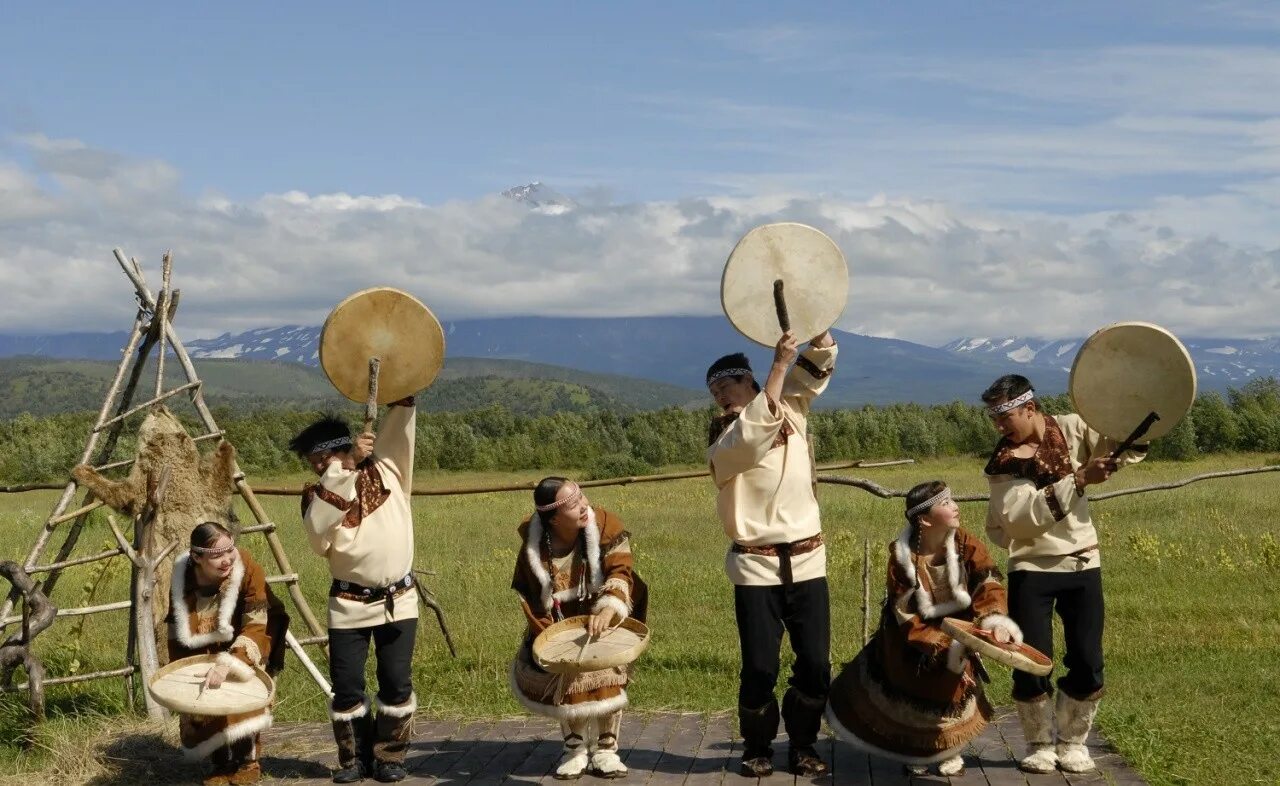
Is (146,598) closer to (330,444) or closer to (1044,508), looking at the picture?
(330,444)

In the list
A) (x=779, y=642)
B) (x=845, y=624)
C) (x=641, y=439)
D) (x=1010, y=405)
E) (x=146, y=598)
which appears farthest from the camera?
(x=641, y=439)

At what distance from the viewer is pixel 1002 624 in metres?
6.00

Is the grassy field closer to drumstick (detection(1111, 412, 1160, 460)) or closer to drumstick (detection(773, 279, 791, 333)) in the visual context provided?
drumstick (detection(1111, 412, 1160, 460))

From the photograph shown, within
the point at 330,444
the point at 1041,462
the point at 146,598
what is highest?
the point at 330,444

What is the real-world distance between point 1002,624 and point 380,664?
2.95 meters

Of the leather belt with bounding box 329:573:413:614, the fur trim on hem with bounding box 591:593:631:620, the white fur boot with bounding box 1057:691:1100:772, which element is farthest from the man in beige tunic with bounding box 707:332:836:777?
the leather belt with bounding box 329:573:413:614

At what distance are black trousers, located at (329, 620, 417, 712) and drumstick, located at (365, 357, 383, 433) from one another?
1.03 metres

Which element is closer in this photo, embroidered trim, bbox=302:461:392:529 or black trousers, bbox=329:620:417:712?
embroidered trim, bbox=302:461:392:529

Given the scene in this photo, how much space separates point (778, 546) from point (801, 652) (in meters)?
0.53

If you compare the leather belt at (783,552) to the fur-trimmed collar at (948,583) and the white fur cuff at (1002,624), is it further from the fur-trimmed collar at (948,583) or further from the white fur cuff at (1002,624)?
the white fur cuff at (1002,624)

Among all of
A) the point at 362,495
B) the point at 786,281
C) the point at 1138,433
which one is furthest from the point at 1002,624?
the point at 362,495

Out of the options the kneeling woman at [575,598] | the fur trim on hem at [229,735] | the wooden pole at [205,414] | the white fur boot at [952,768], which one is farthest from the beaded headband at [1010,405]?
the wooden pole at [205,414]

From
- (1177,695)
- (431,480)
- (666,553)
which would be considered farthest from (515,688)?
(431,480)

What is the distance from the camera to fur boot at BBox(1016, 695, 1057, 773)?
6402 mm
